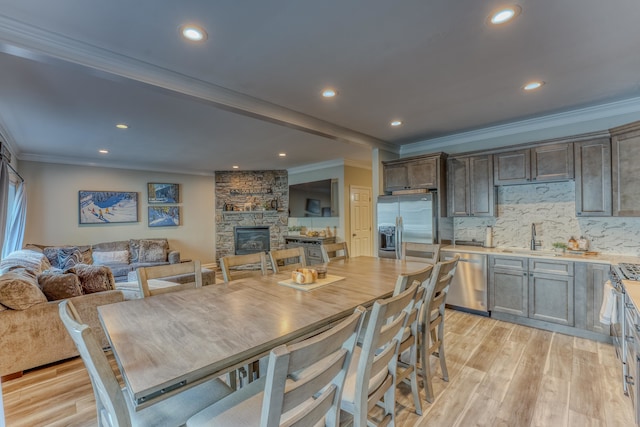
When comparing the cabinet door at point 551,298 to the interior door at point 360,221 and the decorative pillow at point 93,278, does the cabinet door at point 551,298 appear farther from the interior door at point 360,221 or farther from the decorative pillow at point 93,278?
the decorative pillow at point 93,278

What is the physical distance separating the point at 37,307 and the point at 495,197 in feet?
17.6

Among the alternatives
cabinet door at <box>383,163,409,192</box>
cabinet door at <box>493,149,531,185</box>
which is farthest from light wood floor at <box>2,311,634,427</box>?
cabinet door at <box>383,163,409,192</box>

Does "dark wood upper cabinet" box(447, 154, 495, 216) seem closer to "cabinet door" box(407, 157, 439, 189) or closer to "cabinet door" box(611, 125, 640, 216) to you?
"cabinet door" box(407, 157, 439, 189)

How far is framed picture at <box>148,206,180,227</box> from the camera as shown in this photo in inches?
268

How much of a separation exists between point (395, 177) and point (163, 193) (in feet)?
18.3

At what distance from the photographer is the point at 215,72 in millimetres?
2379

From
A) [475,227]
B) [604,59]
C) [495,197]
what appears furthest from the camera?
[475,227]

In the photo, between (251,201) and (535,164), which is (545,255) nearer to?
(535,164)

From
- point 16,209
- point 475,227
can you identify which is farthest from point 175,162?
point 475,227

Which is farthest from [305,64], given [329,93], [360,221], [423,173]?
[360,221]

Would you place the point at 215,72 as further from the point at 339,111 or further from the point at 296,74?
the point at 339,111

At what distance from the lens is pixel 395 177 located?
467 cm

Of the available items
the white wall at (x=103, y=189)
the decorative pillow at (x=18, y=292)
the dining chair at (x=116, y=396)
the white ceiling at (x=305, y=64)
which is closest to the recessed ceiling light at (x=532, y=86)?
the white ceiling at (x=305, y=64)

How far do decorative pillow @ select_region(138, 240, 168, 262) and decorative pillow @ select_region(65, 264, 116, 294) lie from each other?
3.17 metres
